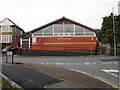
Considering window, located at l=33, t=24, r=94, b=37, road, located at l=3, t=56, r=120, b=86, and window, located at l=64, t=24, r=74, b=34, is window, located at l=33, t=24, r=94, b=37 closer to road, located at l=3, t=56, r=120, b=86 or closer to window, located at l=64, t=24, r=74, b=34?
window, located at l=64, t=24, r=74, b=34

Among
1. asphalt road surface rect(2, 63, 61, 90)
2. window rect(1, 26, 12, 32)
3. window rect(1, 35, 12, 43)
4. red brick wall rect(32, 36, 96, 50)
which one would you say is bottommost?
asphalt road surface rect(2, 63, 61, 90)

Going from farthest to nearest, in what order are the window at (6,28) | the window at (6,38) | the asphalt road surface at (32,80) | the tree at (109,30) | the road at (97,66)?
1. the window at (6,28)
2. the window at (6,38)
3. the tree at (109,30)
4. the road at (97,66)
5. the asphalt road surface at (32,80)

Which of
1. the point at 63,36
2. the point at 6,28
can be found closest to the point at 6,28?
the point at 6,28

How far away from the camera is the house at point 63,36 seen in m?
28.6

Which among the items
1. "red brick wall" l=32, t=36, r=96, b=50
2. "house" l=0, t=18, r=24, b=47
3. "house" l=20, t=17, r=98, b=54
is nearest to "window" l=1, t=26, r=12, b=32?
"house" l=0, t=18, r=24, b=47

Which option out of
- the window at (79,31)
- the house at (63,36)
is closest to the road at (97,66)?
the house at (63,36)

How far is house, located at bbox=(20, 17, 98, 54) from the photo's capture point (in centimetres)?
2864

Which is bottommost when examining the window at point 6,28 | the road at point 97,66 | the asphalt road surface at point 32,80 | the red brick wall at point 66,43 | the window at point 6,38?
the road at point 97,66

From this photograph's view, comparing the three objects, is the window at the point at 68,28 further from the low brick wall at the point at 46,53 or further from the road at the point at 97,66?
the road at the point at 97,66

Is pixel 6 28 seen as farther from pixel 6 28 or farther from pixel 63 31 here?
pixel 63 31

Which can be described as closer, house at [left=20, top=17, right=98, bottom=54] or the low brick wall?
the low brick wall

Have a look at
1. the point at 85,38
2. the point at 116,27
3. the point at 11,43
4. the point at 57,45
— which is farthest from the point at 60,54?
the point at 11,43

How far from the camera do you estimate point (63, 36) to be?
29.5 metres

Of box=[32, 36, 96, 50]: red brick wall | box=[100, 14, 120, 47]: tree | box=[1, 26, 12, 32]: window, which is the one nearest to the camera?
box=[100, 14, 120, 47]: tree
